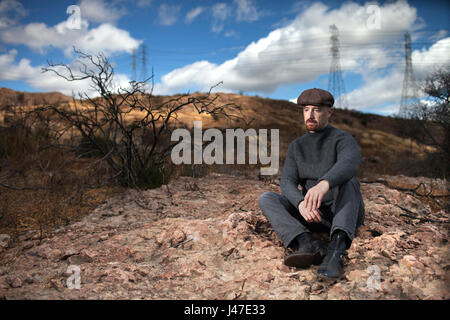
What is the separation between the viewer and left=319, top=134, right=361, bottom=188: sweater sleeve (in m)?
2.29

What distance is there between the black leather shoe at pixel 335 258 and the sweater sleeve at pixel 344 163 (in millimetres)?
346

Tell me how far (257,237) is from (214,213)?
0.95 metres

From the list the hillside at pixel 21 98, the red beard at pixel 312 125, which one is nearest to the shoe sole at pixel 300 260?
the red beard at pixel 312 125

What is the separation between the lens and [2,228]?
352 cm

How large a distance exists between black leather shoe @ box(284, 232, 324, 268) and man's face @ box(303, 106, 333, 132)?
2.64ft

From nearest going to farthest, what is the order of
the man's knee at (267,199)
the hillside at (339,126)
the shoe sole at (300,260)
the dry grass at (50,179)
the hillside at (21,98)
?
the shoe sole at (300,260) → the man's knee at (267,199) → the dry grass at (50,179) → the hillside at (21,98) → the hillside at (339,126)

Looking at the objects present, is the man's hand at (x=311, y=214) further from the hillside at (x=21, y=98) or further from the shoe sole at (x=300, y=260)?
the hillside at (x=21, y=98)

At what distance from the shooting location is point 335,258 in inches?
84.0

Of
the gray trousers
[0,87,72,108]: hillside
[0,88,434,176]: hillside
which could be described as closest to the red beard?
the gray trousers

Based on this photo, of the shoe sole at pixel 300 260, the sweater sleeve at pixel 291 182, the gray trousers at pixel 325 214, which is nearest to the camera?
the shoe sole at pixel 300 260

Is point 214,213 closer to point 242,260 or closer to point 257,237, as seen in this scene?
point 257,237

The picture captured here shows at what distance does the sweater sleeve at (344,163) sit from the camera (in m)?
2.29

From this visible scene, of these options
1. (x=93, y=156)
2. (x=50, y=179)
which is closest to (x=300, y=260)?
(x=50, y=179)
